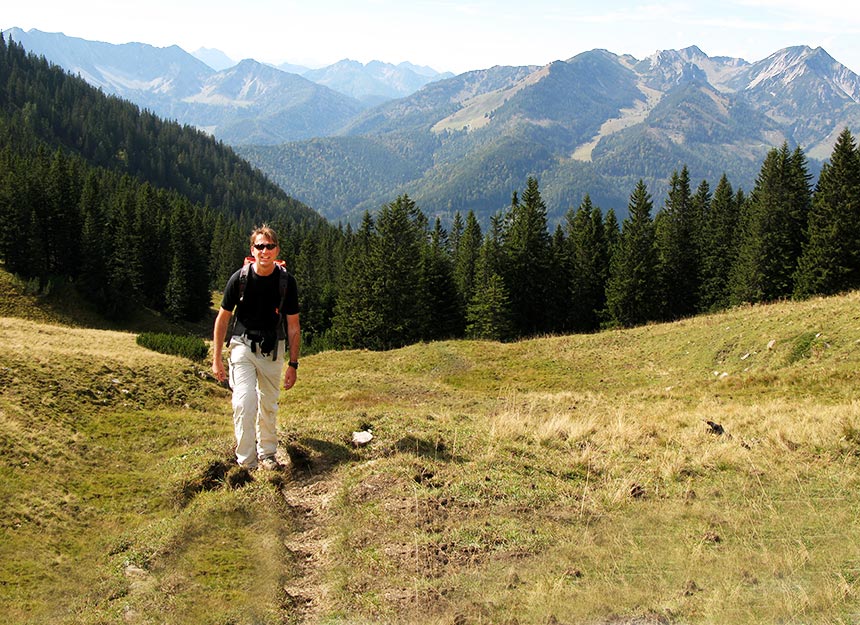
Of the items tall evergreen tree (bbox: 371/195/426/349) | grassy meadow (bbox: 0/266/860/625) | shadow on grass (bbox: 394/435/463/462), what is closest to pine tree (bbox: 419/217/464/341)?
tall evergreen tree (bbox: 371/195/426/349)

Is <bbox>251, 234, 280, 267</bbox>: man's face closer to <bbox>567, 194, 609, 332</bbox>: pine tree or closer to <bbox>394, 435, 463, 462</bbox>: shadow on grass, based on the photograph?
<bbox>394, 435, 463, 462</bbox>: shadow on grass

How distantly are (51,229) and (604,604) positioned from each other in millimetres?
84748

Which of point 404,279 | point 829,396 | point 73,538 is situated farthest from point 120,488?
point 404,279

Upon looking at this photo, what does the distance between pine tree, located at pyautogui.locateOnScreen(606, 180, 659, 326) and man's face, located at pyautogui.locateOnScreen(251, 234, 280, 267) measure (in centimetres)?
5935

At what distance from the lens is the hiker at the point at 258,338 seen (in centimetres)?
942

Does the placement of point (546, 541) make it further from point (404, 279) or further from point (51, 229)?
point (51, 229)

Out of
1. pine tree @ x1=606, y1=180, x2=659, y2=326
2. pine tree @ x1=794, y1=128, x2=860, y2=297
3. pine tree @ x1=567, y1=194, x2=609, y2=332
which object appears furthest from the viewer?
pine tree @ x1=567, y1=194, x2=609, y2=332

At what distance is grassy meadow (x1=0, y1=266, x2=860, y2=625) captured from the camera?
19.3 ft

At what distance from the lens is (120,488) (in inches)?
373

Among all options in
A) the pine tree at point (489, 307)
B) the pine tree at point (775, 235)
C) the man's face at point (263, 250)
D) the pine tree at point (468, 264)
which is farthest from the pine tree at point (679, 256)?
the man's face at point (263, 250)

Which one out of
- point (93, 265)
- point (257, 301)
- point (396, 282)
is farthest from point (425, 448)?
point (93, 265)

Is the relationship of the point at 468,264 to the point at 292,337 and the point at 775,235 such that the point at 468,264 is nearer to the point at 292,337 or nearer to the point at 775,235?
the point at 775,235

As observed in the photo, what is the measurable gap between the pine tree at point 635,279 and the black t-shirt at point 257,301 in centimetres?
5912

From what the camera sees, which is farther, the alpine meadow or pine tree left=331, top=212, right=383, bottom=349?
pine tree left=331, top=212, right=383, bottom=349
